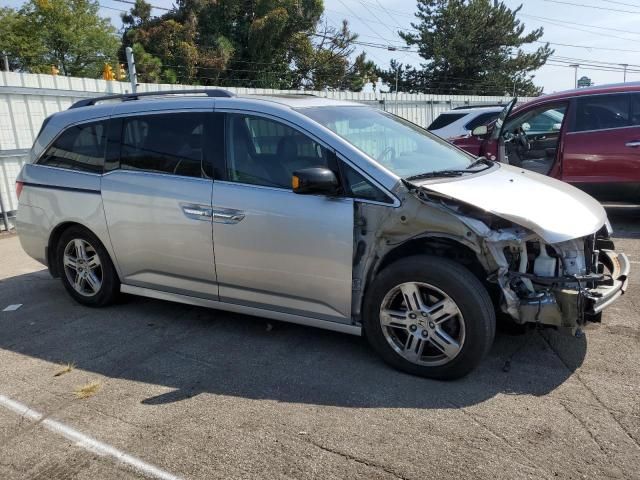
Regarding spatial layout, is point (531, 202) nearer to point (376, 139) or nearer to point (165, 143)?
point (376, 139)

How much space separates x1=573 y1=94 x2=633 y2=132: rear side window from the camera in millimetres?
7145

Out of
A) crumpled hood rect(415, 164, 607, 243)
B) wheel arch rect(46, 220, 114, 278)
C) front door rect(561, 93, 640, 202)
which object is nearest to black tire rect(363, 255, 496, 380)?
crumpled hood rect(415, 164, 607, 243)

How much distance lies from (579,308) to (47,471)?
300 centimetres

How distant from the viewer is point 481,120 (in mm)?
10406

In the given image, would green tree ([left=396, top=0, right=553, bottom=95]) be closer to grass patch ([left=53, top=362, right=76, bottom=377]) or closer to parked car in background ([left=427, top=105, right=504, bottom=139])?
parked car in background ([left=427, top=105, right=504, bottom=139])

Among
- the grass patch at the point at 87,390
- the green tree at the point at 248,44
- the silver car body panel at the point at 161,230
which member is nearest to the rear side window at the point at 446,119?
the silver car body panel at the point at 161,230

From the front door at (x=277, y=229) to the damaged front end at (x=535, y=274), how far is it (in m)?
0.81

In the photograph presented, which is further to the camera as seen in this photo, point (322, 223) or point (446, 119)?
point (446, 119)

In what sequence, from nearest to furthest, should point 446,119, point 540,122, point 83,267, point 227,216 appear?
1. point 227,216
2. point 83,267
3. point 540,122
4. point 446,119

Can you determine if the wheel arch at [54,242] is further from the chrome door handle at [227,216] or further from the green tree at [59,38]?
the green tree at [59,38]

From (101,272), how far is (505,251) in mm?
3494

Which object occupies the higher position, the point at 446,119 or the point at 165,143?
the point at 165,143

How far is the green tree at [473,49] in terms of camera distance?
42.0m

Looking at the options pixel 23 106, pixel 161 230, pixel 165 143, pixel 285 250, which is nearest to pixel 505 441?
pixel 285 250
